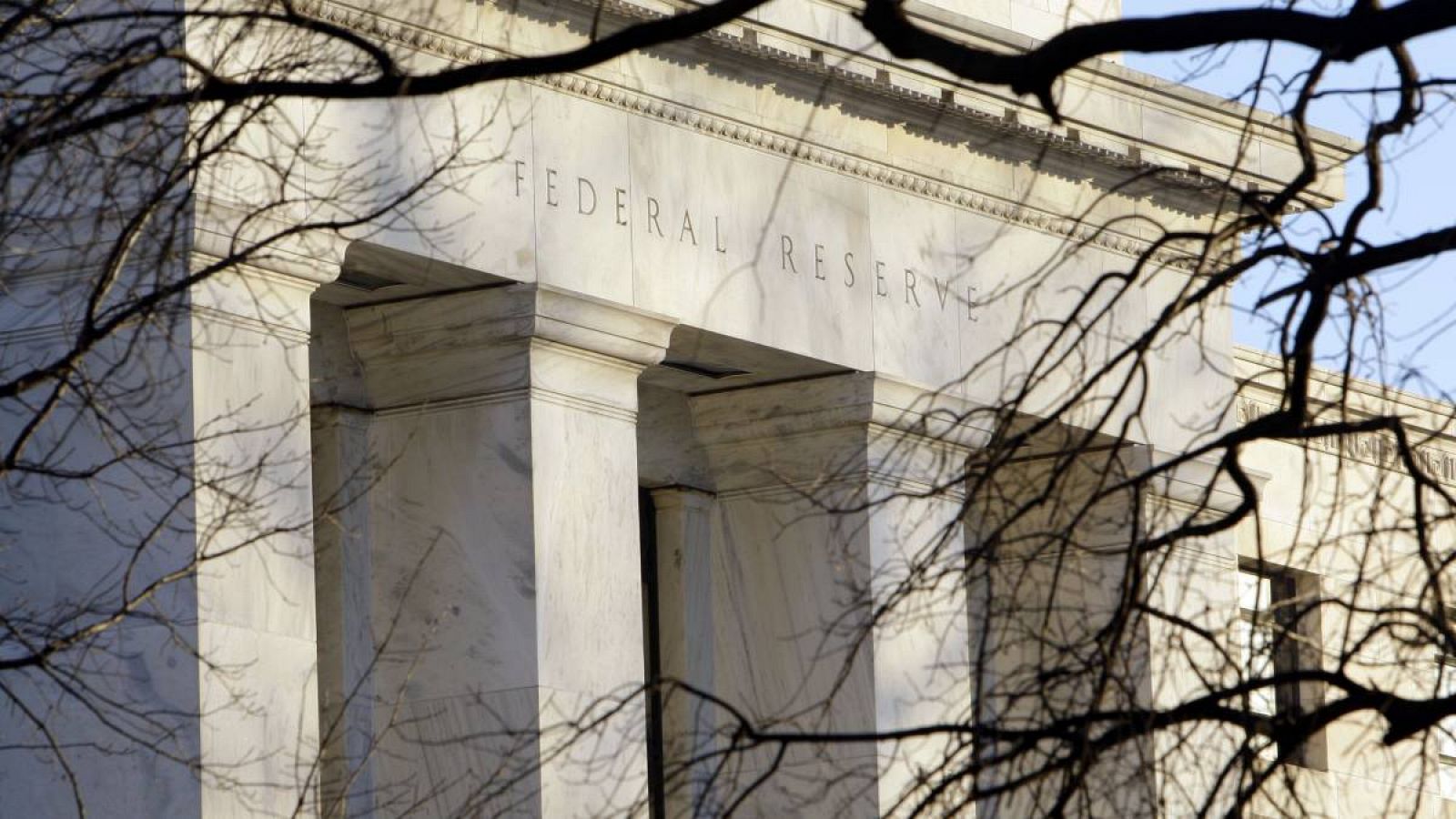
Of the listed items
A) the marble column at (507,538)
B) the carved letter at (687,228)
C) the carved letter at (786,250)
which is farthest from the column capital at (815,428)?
the marble column at (507,538)

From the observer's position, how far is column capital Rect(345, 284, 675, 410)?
26.4m

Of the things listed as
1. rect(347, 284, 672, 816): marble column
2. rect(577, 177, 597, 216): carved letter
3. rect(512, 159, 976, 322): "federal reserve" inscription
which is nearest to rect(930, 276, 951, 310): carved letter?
rect(512, 159, 976, 322): "federal reserve" inscription

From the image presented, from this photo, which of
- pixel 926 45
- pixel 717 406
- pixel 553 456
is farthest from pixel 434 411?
pixel 926 45

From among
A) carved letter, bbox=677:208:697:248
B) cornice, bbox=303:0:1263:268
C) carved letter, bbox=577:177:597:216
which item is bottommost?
carved letter, bbox=577:177:597:216

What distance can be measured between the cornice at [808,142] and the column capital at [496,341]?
2015 millimetres

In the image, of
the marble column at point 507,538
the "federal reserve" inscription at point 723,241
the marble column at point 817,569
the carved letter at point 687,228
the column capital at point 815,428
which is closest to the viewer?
the marble column at point 507,538

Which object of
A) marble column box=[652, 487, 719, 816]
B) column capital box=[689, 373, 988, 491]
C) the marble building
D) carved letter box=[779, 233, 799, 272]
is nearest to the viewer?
the marble building

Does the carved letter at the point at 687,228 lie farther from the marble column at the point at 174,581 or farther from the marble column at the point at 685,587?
the marble column at the point at 174,581

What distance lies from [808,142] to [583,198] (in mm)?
3233

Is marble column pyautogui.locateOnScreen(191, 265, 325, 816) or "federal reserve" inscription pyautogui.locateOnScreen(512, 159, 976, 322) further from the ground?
"federal reserve" inscription pyautogui.locateOnScreen(512, 159, 976, 322)

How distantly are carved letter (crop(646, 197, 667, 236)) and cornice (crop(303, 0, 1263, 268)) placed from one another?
820 millimetres

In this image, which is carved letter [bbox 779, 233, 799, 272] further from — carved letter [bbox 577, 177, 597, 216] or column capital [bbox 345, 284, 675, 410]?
carved letter [bbox 577, 177, 597, 216]

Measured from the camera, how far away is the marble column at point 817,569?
29.4 meters

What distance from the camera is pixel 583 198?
2708cm
